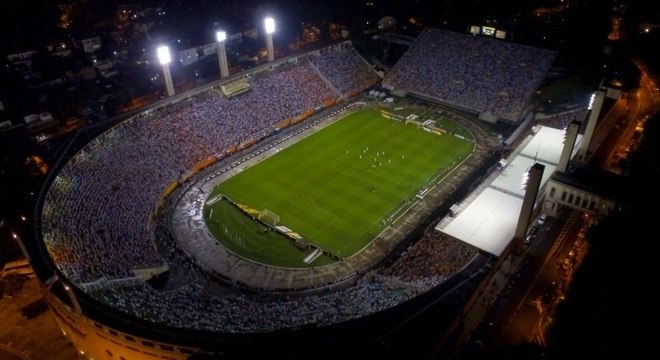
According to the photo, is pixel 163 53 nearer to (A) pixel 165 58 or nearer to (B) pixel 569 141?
(A) pixel 165 58

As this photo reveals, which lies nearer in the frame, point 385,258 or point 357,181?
point 385,258

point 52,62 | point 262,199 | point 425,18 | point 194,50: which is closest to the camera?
point 262,199

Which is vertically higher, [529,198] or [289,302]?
[529,198]

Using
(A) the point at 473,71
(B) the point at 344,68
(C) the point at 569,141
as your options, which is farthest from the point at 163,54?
(A) the point at 473,71

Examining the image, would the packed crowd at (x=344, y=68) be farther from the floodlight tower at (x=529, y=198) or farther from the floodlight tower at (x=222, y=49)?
the floodlight tower at (x=529, y=198)

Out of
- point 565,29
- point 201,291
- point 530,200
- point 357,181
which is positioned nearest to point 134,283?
point 201,291

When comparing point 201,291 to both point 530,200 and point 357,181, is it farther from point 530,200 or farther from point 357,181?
point 530,200
